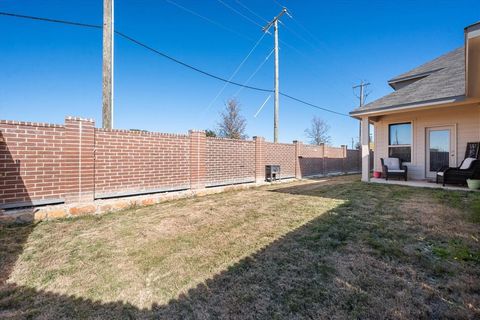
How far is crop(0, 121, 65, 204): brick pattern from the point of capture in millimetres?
4215

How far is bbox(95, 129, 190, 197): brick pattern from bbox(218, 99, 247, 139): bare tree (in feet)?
58.0

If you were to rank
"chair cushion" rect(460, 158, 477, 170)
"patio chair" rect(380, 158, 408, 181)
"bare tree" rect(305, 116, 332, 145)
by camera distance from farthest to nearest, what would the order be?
"bare tree" rect(305, 116, 332, 145) < "patio chair" rect(380, 158, 408, 181) < "chair cushion" rect(460, 158, 477, 170)

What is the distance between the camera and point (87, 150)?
201 inches

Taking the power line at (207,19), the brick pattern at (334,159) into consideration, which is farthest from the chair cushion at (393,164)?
the power line at (207,19)

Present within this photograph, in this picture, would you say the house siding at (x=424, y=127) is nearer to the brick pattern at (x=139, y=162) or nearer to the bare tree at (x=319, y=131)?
the brick pattern at (x=139, y=162)

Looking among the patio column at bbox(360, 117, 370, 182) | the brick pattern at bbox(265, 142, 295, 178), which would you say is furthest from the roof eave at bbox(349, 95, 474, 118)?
the brick pattern at bbox(265, 142, 295, 178)

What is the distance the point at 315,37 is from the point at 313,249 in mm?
15234

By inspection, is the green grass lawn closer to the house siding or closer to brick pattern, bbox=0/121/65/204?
brick pattern, bbox=0/121/65/204

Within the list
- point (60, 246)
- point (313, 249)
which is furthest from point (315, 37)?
point (60, 246)

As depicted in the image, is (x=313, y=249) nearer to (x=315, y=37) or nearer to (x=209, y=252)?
(x=209, y=252)

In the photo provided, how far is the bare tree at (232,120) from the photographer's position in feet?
80.2

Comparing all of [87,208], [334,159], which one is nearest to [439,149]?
[334,159]

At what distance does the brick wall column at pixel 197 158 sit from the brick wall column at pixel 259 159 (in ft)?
9.03

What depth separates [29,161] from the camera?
4.44 meters
